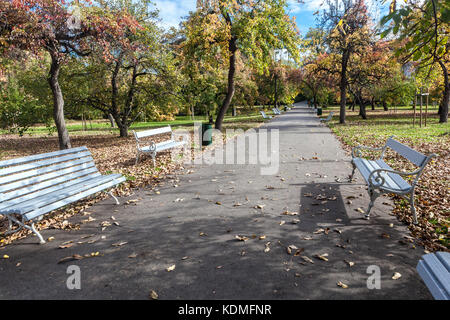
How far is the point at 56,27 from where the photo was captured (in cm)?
885

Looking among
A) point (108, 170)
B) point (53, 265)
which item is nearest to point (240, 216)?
point (53, 265)

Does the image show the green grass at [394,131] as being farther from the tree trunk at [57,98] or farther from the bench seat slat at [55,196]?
the tree trunk at [57,98]

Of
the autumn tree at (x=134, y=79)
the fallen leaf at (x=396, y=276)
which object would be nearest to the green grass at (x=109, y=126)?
the autumn tree at (x=134, y=79)

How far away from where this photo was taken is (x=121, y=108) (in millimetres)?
→ 17547

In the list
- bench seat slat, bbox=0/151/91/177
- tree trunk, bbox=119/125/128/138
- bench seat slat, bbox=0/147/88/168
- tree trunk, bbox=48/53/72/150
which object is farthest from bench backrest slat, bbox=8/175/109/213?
tree trunk, bbox=119/125/128/138

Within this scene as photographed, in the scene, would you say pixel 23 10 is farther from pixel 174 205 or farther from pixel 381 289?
pixel 381 289

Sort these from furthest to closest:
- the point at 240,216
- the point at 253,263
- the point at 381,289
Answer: the point at 240,216 < the point at 253,263 < the point at 381,289

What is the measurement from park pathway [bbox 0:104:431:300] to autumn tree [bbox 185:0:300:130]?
37.7ft

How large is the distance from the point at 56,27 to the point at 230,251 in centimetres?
917

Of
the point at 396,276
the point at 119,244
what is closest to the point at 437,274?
the point at 396,276

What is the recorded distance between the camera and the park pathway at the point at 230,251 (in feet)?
9.14

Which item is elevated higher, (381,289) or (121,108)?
(121,108)

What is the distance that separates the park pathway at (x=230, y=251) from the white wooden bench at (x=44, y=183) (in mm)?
470
